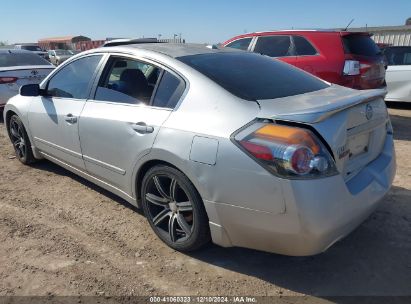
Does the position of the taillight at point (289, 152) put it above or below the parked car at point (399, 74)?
above

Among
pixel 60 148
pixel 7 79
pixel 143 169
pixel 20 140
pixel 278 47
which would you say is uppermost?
pixel 278 47

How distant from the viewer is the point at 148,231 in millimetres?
3502

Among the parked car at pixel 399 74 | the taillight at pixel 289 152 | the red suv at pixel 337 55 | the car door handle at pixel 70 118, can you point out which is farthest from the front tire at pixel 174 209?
the parked car at pixel 399 74

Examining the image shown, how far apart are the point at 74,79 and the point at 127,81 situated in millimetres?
913

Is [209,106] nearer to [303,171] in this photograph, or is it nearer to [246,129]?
[246,129]

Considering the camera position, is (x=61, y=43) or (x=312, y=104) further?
(x=61, y=43)

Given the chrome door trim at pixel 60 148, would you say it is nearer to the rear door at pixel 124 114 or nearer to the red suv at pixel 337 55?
the rear door at pixel 124 114

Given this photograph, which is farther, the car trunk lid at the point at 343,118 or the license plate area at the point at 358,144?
the license plate area at the point at 358,144

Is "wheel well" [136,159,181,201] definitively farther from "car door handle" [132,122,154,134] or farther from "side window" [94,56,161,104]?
"side window" [94,56,161,104]

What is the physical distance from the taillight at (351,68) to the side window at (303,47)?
2.08 feet

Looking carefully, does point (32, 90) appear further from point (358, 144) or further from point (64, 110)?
point (358, 144)

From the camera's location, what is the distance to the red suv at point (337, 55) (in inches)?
247

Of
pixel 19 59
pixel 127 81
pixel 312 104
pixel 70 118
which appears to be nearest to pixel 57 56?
pixel 19 59

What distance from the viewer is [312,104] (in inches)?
104
